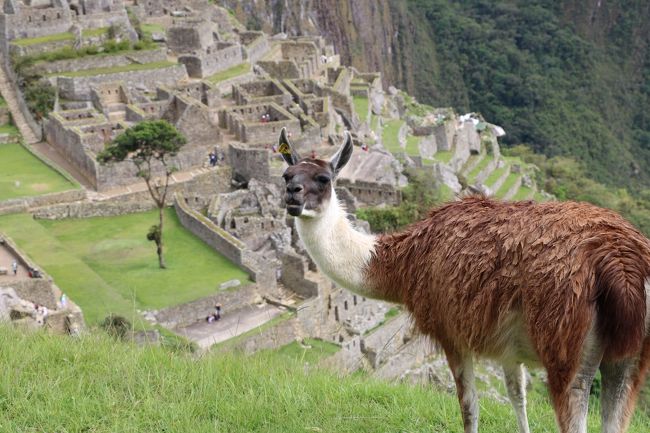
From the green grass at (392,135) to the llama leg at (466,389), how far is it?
80.7ft

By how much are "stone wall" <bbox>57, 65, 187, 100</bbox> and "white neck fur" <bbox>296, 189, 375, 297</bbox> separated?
21.1m

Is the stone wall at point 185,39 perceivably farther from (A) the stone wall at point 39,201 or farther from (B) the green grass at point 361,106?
(A) the stone wall at point 39,201

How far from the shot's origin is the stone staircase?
25.4 m

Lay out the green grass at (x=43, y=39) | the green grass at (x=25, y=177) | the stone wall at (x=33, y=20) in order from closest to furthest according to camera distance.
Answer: the green grass at (x=25, y=177)
the green grass at (x=43, y=39)
the stone wall at (x=33, y=20)

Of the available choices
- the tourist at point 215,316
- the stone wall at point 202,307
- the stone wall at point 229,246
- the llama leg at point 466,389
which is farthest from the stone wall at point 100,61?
the llama leg at point 466,389

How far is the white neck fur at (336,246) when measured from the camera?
611 cm

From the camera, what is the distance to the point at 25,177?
22.2 metres

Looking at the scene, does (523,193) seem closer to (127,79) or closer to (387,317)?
(127,79)

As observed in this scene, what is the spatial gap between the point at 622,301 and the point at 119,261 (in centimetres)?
1496

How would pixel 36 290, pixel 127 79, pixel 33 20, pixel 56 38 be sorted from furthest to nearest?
pixel 33 20 < pixel 56 38 < pixel 127 79 < pixel 36 290

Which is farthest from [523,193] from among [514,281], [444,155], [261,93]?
[514,281]

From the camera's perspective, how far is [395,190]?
23.4m

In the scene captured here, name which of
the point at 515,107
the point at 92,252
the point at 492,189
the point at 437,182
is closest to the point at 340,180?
the point at 437,182

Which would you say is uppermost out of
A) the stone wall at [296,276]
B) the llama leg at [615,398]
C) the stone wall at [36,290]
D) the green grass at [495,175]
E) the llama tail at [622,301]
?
the llama tail at [622,301]
